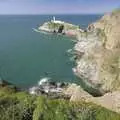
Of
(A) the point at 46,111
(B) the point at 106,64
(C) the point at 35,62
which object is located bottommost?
(C) the point at 35,62

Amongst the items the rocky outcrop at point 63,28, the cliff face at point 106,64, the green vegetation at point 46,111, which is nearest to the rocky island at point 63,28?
the rocky outcrop at point 63,28

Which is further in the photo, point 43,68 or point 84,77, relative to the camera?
point 43,68

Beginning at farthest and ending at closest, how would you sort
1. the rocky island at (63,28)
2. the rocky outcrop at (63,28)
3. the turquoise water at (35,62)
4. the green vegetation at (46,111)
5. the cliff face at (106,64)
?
the rocky outcrop at (63,28)
the rocky island at (63,28)
the turquoise water at (35,62)
the cliff face at (106,64)
the green vegetation at (46,111)

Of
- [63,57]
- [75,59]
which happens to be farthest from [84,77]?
[63,57]

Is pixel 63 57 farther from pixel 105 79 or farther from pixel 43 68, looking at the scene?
pixel 105 79

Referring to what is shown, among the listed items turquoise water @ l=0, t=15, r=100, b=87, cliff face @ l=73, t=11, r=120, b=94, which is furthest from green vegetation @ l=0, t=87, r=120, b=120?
turquoise water @ l=0, t=15, r=100, b=87

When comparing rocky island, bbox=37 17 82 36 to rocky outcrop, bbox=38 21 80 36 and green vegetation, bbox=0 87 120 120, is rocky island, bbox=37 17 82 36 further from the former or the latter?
green vegetation, bbox=0 87 120 120

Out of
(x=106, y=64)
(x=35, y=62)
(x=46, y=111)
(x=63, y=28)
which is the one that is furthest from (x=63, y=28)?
(x=46, y=111)

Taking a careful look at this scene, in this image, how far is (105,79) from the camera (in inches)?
2586

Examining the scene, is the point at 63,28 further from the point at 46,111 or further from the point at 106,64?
the point at 46,111

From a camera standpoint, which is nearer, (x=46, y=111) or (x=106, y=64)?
(x=46, y=111)

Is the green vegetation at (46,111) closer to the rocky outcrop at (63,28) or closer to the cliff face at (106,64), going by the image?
the cliff face at (106,64)

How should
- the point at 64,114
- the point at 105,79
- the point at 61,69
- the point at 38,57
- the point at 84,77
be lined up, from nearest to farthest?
the point at 64,114 → the point at 105,79 → the point at 84,77 → the point at 61,69 → the point at 38,57

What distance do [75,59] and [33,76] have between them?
19791 mm
